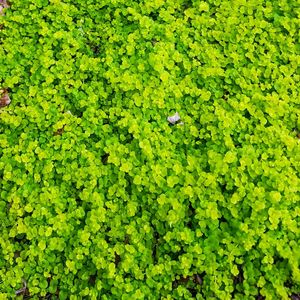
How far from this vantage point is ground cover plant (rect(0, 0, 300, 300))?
347cm

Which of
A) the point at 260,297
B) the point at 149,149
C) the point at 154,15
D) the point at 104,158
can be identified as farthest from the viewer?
the point at 154,15

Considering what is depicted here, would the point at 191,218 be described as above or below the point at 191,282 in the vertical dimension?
above

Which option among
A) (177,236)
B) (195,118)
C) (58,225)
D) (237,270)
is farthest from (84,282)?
(195,118)

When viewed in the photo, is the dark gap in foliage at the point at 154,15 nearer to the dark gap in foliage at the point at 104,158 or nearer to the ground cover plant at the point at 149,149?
the ground cover plant at the point at 149,149

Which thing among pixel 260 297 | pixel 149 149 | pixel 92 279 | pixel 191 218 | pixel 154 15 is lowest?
pixel 92 279

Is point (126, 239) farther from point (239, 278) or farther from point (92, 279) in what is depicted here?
point (239, 278)

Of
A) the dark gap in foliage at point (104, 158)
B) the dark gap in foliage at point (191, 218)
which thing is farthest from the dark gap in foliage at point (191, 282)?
the dark gap in foliage at point (104, 158)

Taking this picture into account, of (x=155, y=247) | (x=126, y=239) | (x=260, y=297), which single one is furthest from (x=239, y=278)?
(x=126, y=239)

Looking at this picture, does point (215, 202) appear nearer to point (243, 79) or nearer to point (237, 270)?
point (237, 270)

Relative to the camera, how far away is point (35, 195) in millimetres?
3693

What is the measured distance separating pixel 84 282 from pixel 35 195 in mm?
806

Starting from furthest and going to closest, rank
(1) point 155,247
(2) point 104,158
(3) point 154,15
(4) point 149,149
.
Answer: (3) point 154,15 < (2) point 104,158 < (4) point 149,149 < (1) point 155,247

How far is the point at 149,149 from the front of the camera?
373cm

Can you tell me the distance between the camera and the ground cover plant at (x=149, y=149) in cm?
347
